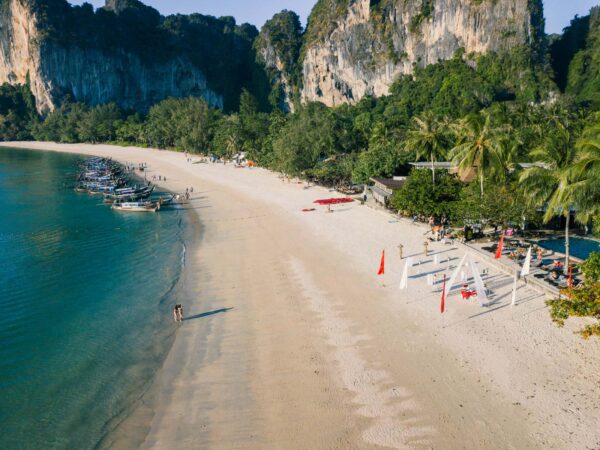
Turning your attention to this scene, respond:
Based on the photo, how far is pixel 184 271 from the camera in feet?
94.4

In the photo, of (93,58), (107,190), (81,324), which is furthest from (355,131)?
(93,58)

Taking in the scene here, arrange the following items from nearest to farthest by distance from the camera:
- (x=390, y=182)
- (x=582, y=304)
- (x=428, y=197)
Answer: (x=582, y=304)
(x=428, y=197)
(x=390, y=182)

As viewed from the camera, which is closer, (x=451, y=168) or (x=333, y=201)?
(x=451, y=168)

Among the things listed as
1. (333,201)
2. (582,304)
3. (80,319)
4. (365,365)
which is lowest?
(80,319)

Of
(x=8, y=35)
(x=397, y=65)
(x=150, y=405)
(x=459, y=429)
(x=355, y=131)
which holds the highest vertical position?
(x=8, y=35)

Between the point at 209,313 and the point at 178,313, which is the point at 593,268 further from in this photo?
the point at 178,313

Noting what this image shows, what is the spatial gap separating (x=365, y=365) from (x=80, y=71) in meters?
180

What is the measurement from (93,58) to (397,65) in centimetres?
11512

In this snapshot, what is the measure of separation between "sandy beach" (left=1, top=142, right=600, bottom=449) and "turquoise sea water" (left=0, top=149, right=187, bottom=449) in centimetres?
180

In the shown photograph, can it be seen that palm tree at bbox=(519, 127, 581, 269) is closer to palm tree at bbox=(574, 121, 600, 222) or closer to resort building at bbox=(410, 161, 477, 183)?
palm tree at bbox=(574, 121, 600, 222)

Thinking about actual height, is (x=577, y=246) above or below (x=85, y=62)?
below

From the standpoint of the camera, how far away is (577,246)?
29.7 meters

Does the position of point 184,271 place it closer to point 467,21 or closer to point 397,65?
point 467,21

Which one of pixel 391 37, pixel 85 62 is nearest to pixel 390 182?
pixel 391 37
